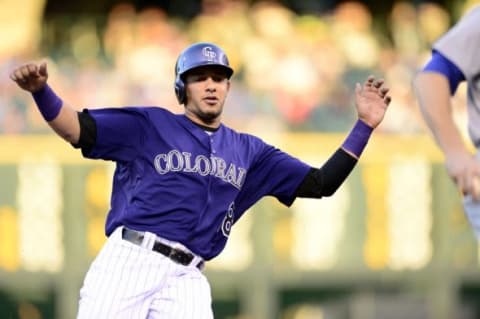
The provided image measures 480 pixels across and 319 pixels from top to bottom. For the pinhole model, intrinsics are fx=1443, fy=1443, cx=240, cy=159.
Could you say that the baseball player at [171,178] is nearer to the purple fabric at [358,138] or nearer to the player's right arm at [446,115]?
the purple fabric at [358,138]

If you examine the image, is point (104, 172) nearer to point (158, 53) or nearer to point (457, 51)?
point (158, 53)

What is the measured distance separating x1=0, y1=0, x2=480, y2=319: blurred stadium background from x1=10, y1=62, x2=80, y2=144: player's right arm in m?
6.01

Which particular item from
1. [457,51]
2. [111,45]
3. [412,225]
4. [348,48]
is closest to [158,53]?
[111,45]

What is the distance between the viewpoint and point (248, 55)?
12305 millimetres

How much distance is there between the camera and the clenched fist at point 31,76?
520cm

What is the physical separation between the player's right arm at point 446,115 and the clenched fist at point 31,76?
63.5 inches

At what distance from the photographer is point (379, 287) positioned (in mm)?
11883

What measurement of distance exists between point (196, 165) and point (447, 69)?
1.62m

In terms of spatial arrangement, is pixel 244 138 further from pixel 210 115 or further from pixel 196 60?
pixel 196 60

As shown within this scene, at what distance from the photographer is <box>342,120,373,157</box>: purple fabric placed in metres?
5.83

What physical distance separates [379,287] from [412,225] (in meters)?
0.58

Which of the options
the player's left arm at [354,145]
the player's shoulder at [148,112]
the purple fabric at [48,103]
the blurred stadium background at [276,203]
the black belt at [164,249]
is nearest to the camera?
the purple fabric at [48,103]

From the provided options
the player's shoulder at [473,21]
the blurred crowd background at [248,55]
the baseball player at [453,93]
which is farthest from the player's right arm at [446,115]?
the blurred crowd background at [248,55]

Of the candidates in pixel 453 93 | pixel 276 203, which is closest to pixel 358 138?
pixel 453 93
